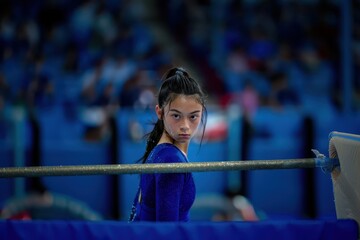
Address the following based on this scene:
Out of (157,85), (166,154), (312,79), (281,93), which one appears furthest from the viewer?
(312,79)

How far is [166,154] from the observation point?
A: 214cm

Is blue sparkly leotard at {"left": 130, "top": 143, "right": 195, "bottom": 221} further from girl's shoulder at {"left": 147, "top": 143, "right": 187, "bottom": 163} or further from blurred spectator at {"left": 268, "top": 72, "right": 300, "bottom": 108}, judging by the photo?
blurred spectator at {"left": 268, "top": 72, "right": 300, "bottom": 108}

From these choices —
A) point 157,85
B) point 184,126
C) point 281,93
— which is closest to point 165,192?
point 184,126

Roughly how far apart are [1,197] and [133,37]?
417cm

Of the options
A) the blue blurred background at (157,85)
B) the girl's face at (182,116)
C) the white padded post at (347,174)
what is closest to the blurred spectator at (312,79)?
the blue blurred background at (157,85)

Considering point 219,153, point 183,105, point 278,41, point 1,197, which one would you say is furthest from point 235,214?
point 278,41

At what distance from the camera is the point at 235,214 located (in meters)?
5.76

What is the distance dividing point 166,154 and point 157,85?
6333 mm

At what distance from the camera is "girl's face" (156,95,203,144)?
7.12ft

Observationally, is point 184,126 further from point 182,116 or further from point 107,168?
point 107,168

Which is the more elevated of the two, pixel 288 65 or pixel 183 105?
pixel 288 65

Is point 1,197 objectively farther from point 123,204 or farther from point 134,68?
point 134,68

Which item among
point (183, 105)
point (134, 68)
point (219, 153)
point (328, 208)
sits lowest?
point (328, 208)

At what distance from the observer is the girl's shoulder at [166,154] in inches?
84.0
